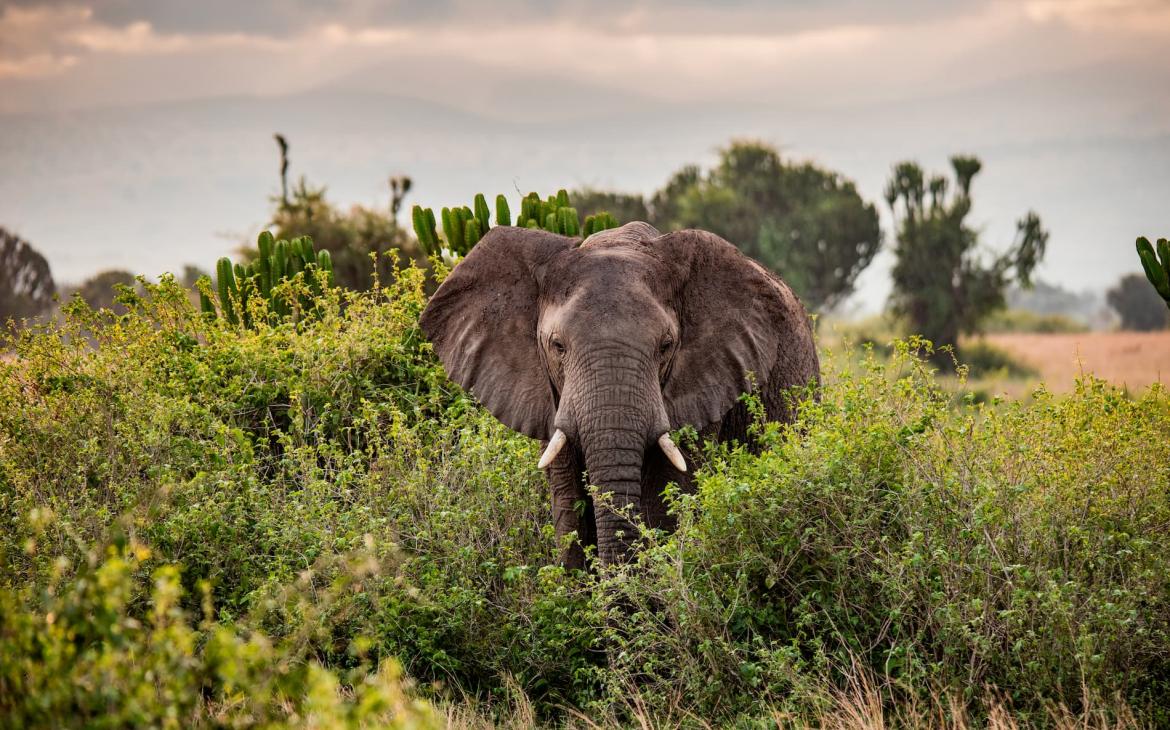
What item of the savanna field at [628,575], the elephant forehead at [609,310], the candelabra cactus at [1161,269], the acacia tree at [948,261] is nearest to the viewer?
the savanna field at [628,575]

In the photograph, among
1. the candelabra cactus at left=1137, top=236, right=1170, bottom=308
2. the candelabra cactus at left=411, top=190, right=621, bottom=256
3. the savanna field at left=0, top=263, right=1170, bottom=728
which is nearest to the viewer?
the savanna field at left=0, top=263, right=1170, bottom=728

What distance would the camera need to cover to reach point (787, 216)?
58875 millimetres

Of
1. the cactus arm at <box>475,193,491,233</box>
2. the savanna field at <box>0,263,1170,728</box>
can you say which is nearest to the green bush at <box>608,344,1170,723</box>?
the savanna field at <box>0,263,1170,728</box>

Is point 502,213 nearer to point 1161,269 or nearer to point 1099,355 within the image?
point 1161,269

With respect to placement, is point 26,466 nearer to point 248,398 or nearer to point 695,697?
point 248,398

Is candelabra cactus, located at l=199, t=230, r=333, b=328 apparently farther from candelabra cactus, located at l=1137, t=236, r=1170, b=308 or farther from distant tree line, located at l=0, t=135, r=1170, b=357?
distant tree line, located at l=0, t=135, r=1170, b=357

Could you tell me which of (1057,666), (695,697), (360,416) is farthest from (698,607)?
(360,416)

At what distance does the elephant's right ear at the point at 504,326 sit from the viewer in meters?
8.52

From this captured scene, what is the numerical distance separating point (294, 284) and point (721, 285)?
6.08 m

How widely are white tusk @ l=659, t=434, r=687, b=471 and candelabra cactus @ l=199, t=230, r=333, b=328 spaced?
21.5 feet

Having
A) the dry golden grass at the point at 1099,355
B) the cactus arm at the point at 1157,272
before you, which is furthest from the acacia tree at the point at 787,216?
the cactus arm at the point at 1157,272

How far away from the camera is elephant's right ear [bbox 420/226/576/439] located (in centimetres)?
852

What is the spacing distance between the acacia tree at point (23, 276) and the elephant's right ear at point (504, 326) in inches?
1810

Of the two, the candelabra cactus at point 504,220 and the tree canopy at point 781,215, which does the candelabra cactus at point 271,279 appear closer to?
the candelabra cactus at point 504,220
